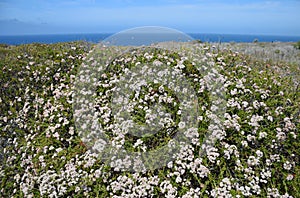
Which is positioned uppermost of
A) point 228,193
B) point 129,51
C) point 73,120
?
point 129,51

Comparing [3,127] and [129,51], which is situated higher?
[129,51]

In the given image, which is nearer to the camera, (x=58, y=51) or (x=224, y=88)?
(x=224, y=88)

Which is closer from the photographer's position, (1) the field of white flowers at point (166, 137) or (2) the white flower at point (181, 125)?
(1) the field of white flowers at point (166, 137)

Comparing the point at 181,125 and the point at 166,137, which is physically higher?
the point at 181,125

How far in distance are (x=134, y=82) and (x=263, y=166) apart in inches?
109

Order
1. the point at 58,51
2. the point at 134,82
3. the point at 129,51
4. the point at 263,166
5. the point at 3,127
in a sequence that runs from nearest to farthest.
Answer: the point at 263,166
the point at 134,82
the point at 3,127
the point at 129,51
the point at 58,51

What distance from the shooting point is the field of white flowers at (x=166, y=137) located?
470cm

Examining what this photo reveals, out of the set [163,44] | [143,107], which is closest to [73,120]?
[143,107]

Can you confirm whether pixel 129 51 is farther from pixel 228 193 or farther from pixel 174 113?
pixel 228 193

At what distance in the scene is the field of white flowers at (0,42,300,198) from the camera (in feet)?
15.4

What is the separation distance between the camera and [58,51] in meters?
8.58

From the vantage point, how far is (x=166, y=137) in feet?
16.7

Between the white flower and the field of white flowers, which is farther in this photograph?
the white flower

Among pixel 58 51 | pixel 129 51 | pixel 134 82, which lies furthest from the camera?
pixel 58 51
